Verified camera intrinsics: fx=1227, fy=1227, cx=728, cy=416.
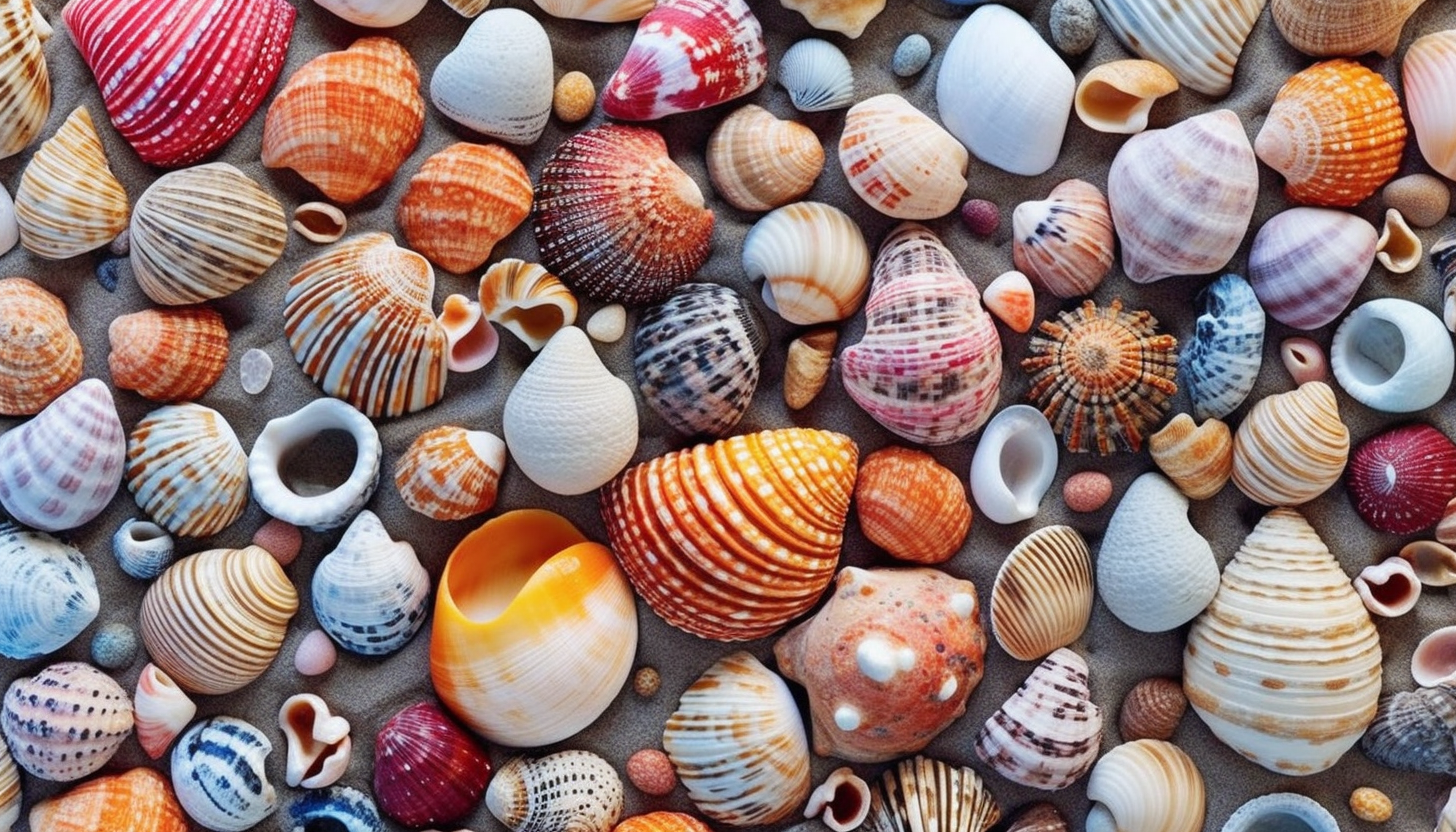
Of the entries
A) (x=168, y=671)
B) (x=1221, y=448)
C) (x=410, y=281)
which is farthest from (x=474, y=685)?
(x=1221, y=448)

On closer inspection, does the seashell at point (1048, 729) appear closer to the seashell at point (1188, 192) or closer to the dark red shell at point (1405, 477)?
the dark red shell at point (1405, 477)

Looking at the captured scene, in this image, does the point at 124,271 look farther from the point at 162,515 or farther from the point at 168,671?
the point at 168,671

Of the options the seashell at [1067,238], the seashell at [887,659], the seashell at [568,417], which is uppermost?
the seashell at [1067,238]

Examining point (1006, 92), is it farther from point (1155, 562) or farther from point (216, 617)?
point (216, 617)

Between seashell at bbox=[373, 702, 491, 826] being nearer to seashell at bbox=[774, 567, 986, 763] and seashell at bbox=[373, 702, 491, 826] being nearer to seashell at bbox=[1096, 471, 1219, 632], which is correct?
seashell at bbox=[774, 567, 986, 763]

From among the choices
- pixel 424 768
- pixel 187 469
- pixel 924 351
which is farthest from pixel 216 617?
pixel 924 351

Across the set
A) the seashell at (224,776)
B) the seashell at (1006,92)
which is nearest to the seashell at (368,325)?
the seashell at (224,776)
